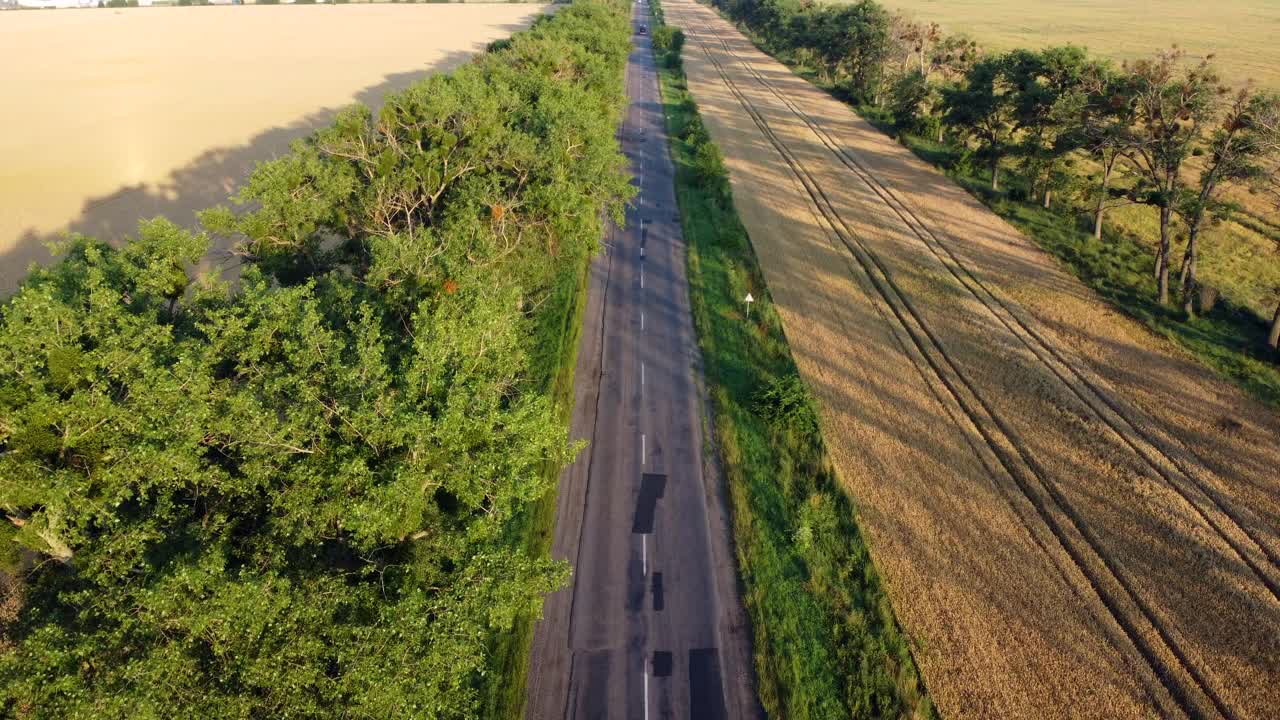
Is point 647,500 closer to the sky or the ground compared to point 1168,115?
closer to the ground

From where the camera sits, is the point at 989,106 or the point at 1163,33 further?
the point at 1163,33

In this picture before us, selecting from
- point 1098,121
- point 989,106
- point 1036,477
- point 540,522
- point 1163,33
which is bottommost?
point 540,522

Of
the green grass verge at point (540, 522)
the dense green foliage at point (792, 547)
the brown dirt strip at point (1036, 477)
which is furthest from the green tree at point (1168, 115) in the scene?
the green grass verge at point (540, 522)

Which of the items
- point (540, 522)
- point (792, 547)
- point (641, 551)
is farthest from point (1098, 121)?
point (540, 522)

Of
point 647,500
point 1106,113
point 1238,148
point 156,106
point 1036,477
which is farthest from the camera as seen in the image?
point 156,106

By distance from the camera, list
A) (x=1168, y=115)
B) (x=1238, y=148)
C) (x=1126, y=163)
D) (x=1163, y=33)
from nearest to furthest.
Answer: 1. (x=1238, y=148)
2. (x=1168, y=115)
3. (x=1126, y=163)
4. (x=1163, y=33)

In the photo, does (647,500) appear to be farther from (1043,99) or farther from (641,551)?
(1043,99)

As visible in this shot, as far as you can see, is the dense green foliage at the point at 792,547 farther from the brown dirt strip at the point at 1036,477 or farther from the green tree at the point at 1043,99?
the green tree at the point at 1043,99
